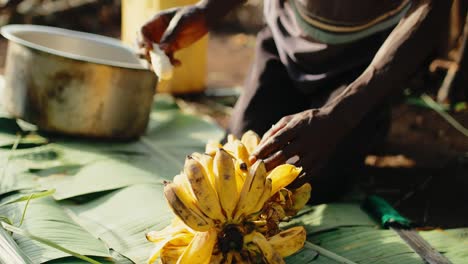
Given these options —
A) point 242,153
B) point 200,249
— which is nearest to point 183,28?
point 242,153

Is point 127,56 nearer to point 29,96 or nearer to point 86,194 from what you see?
point 29,96

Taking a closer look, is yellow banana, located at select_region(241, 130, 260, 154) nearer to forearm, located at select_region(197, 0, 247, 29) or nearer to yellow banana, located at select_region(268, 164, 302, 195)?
yellow banana, located at select_region(268, 164, 302, 195)

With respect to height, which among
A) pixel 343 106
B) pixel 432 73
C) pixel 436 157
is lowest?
pixel 436 157

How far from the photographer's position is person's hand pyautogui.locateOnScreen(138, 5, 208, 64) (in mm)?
2668

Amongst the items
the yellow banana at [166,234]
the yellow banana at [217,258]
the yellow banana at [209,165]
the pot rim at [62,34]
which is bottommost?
the yellow banana at [217,258]

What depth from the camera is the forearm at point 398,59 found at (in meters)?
2.12

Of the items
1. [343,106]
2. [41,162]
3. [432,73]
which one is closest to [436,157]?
[432,73]

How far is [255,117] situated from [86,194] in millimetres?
813

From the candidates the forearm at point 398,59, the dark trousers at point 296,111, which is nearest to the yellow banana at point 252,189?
the forearm at point 398,59

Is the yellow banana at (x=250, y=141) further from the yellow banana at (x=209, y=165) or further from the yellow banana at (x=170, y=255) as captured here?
the yellow banana at (x=170, y=255)

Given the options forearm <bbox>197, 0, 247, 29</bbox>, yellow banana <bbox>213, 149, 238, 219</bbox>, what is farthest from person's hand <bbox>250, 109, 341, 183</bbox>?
forearm <bbox>197, 0, 247, 29</bbox>

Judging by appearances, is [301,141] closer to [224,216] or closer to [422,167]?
[224,216]

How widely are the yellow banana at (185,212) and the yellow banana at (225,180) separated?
0.07 metres

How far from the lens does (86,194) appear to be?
2.51m
